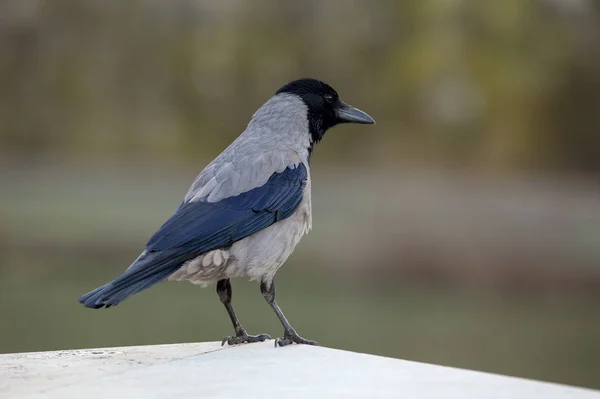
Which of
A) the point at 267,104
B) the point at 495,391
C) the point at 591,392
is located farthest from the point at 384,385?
the point at 267,104

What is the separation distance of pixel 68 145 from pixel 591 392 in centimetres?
1470

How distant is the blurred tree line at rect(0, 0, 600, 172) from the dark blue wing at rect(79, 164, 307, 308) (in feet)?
36.4

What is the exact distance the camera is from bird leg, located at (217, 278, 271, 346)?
4.61m

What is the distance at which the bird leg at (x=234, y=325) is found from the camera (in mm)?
4609

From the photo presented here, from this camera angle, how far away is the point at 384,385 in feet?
11.0

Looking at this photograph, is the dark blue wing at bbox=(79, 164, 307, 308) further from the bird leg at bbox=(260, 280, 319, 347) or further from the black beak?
the black beak

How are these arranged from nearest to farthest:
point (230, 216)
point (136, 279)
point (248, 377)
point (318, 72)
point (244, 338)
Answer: point (248, 377)
point (136, 279)
point (230, 216)
point (244, 338)
point (318, 72)

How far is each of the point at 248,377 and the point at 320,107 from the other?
84.6 inches

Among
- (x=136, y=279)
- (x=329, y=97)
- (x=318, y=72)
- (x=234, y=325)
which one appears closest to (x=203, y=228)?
(x=136, y=279)

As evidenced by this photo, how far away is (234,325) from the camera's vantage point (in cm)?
466

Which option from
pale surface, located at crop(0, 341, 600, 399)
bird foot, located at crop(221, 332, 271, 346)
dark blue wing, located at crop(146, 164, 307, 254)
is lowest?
bird foot, located at crop(221, 332, 271, 346)

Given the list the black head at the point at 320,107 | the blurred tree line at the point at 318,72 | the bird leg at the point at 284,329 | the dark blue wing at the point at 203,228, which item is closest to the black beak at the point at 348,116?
the black head at the point at 320,107

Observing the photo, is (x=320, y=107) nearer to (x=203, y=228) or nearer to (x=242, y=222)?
(x=242, y=222)

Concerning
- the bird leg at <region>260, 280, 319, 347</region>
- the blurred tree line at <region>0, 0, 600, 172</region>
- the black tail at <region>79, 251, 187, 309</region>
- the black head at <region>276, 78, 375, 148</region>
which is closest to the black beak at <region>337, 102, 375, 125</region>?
the black head at <region>276, 78, 375, 148</region>
